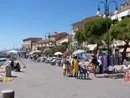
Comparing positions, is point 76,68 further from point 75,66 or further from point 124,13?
point 124,13

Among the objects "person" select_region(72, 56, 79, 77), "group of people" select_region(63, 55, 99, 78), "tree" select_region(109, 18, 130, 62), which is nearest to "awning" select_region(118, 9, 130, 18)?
"tree" select_region(109, 18, 130, 62)

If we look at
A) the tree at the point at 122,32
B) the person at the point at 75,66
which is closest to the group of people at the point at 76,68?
the person at the point at 75,66

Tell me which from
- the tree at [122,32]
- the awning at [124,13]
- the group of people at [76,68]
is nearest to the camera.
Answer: the group of people at [76,68]

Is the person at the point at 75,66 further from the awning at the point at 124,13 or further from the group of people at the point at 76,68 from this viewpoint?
the awning at the point at 124,13

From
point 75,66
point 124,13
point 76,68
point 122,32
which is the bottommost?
point 76,68

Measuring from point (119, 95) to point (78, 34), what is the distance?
59.5 m

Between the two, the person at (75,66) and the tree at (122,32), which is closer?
the person at (75,66)

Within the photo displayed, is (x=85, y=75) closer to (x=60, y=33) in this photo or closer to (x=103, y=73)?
(x=103, y=73)

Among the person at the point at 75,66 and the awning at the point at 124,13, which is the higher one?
the awning at the point at 124,13

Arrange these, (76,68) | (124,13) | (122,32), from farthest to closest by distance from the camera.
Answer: (124,13) → (122,32) → (76,68)

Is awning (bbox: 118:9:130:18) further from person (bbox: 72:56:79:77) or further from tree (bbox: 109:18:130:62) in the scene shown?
person (bbox: 72:56:79:77)

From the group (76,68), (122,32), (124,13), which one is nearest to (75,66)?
(76,68)

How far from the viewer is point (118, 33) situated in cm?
5012

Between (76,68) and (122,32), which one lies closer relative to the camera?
(76,68)
